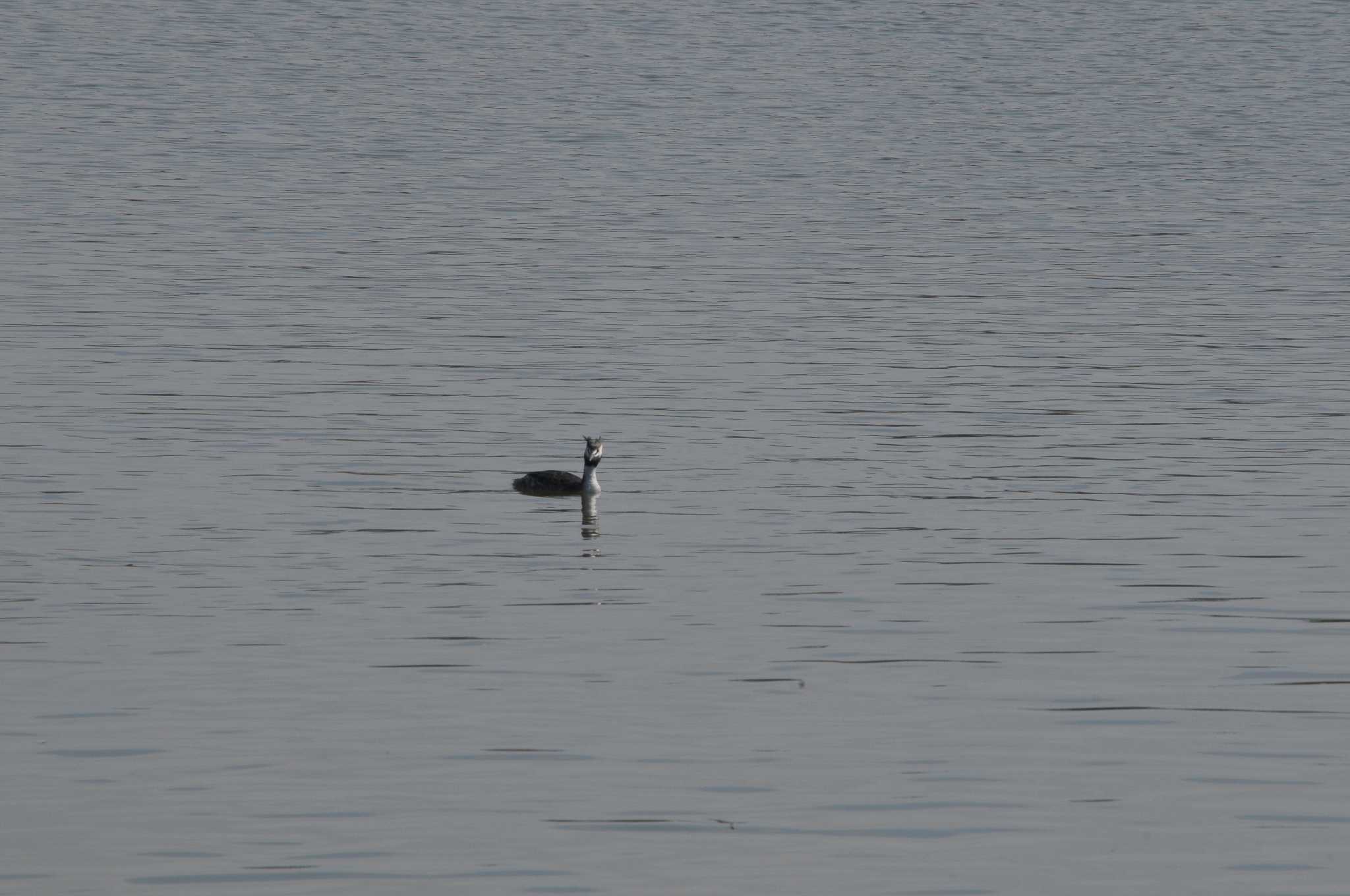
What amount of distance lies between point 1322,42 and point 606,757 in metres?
72.9

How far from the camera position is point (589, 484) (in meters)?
24.3

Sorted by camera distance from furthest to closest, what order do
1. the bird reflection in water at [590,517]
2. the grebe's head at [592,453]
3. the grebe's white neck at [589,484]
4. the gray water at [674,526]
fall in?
the grebe's head at [592,453] < the grebe's white neck at [589,484] < the bird reflection in water at [590,517] < the gray water at [674,526]

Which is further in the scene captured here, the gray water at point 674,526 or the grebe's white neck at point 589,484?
the grebe's white neck at point 589,484

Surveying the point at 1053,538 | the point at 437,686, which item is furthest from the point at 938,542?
the point at 437,686

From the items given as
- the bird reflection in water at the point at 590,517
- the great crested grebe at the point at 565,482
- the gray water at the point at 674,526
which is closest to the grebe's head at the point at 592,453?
the great crested grebe at the point at 565,482

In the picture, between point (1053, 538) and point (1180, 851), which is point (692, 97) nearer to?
point (1053, 538)

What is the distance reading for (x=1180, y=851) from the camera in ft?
46.0

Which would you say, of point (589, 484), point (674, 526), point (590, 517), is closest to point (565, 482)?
point (589, 484)

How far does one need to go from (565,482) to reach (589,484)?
1.10 feet

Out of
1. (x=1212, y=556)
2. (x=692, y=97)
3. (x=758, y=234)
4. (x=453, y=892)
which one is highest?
(x=692, y=97)

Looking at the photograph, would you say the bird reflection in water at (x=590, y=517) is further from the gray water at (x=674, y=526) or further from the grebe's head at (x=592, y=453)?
the grebe's head at (x=592, y=453)

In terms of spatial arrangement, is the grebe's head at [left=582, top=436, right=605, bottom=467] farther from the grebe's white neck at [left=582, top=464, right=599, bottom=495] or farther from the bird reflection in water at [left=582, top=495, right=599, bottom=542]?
the bird reflection in water at [left=582, top=495, right=599, bottom=542]

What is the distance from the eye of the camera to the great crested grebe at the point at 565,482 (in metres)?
24.4

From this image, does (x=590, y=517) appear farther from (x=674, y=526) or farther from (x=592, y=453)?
(x=674, y=526)
